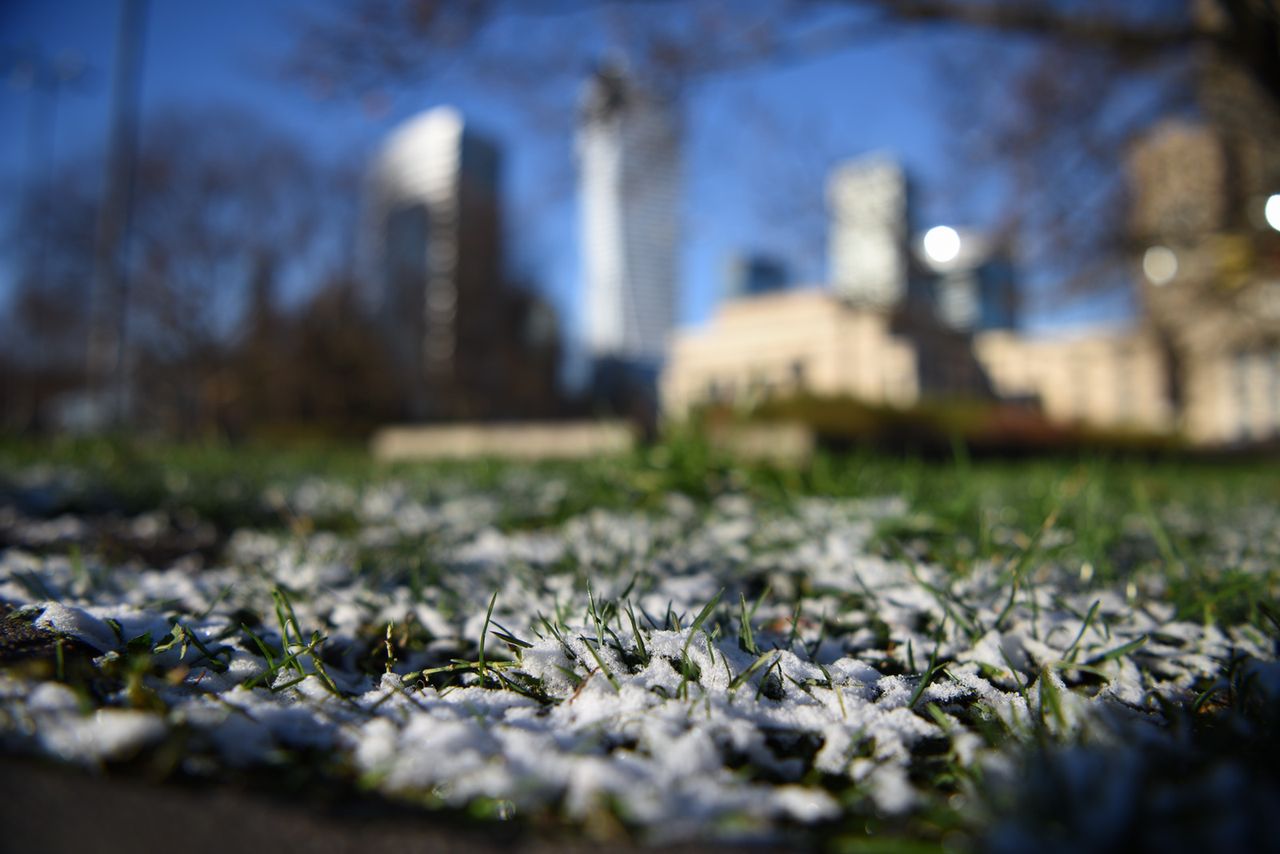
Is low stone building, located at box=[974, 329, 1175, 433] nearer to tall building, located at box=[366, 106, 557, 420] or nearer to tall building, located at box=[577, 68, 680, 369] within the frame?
tall building, located at box=[366, 106, 557, 420]

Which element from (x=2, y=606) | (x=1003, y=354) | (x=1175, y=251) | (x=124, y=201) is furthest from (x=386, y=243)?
(x=1003, y=354)

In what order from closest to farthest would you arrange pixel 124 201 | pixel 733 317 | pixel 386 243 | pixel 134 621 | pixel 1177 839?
pixel 1177 839
pixel 134 621
pixel 124 201
pixel 386 243
pixel 733 317

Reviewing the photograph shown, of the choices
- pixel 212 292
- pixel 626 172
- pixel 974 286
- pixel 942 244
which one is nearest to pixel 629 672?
pixel 942 244

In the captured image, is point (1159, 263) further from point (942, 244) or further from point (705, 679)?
point (705, 679)

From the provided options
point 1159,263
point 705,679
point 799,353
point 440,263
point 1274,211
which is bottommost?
point 705,679

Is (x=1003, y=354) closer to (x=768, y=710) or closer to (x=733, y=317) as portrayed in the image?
(x=733, y=317)

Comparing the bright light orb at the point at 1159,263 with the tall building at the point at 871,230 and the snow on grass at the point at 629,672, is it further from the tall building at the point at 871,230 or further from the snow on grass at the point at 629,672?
the snow on grass at the point at 629,672
